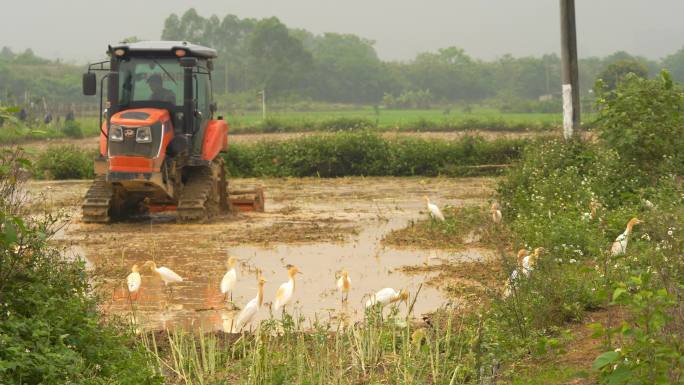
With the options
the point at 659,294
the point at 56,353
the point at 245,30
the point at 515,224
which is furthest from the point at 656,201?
the point at 245,30

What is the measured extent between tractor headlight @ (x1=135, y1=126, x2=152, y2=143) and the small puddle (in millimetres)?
2365

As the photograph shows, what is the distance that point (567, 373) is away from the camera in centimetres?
768

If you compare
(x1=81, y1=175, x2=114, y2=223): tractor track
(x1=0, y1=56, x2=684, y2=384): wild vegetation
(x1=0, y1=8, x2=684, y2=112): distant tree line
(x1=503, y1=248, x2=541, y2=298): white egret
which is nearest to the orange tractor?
(x1=81, y1=175, x2=114, y2=223): tractor track

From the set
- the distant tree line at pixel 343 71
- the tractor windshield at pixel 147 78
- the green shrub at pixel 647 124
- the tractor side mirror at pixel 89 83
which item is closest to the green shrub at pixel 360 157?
the tractor windshield at pixel 147 78

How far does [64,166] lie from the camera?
28.3 metres

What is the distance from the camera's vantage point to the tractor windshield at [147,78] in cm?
1803

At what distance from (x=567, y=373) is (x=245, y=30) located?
343ft

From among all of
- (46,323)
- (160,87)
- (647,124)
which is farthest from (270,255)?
(46,323)

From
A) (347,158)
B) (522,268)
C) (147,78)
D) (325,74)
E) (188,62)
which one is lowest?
(522,268)

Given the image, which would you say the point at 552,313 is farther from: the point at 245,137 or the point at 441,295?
the point at 245,137

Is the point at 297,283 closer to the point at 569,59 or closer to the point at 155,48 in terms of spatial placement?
the point at 155,48

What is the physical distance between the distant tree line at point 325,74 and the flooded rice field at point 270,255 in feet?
175

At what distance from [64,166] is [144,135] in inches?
467

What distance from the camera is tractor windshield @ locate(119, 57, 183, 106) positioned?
1803cm
